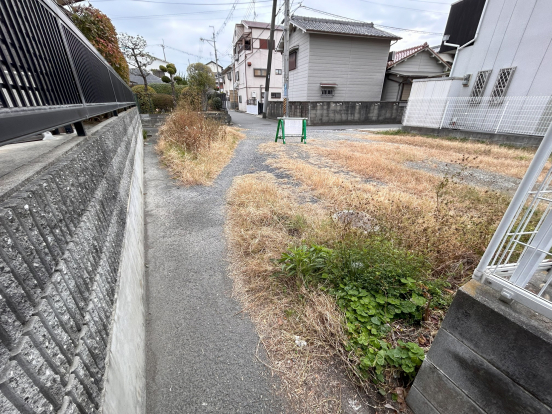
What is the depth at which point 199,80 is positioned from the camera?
64.5 ft

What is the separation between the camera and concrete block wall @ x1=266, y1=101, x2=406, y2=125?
1530 centimetres

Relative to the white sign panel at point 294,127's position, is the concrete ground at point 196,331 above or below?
below

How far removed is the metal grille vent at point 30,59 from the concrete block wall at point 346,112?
48.9ft

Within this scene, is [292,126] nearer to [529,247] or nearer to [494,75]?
[529,247]

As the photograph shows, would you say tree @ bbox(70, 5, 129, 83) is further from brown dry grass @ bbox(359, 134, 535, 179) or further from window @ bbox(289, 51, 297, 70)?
window @ bbox(289, 51, 297, 70)

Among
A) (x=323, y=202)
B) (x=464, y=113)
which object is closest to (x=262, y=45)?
(x=464, y=113)

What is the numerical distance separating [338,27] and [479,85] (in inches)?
404

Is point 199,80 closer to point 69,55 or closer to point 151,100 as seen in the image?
point 151,100

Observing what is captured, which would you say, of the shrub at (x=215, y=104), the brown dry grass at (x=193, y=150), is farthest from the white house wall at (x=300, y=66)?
the brown dry grass at (x=193, y=150)

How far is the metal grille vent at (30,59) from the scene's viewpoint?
946 mm

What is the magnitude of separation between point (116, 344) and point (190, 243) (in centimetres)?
183

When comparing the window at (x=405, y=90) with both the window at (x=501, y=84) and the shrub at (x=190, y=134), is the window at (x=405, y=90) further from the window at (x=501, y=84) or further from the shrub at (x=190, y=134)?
the shrub at (x=190, y=134)

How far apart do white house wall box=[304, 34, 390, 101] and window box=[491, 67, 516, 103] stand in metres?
8.49

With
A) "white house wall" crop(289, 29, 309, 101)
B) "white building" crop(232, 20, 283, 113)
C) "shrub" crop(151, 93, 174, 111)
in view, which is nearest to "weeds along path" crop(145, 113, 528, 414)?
"shrub" crop(151, 93, 174, 111)
